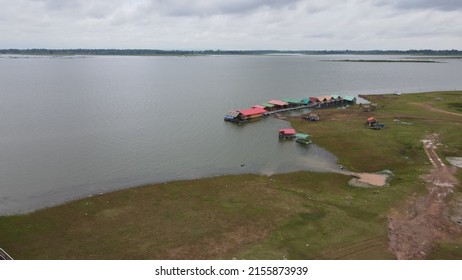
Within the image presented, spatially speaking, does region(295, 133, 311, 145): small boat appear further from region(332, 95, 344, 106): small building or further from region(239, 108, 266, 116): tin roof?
region(332, 95, 344, 106): small building

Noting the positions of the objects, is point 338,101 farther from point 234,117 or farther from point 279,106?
point 234,117

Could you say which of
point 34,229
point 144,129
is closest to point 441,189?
point 34,229

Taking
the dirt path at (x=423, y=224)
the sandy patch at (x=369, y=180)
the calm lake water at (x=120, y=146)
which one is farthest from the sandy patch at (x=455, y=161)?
the calm lake water at (x=120, y=146)

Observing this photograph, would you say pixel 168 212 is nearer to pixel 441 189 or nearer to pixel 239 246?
pixel 239 246

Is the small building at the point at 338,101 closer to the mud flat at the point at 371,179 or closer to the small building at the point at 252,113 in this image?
the small building at the point at 252,113

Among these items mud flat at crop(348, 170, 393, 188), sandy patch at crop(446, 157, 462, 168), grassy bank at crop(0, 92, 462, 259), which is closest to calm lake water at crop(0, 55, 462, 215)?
grassy bank at crop(0, 92, 462, 259)

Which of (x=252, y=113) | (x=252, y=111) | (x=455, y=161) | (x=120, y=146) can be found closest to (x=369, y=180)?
(x=455, y=161)
